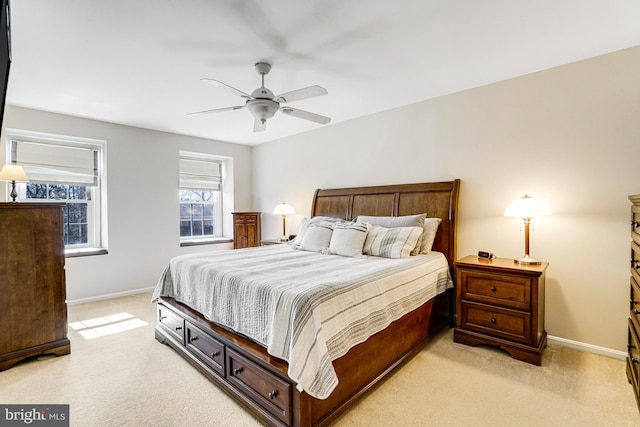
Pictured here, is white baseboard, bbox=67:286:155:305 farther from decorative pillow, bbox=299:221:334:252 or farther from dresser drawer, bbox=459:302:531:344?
dresser drawer, bbox=459:302:531:344

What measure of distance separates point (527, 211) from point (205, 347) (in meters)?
2.87

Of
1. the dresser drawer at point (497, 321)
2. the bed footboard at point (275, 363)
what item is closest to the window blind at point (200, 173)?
the bed footboard at point (275, 363)

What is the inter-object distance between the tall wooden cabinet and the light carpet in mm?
161

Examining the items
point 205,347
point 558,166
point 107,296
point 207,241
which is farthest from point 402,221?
point 107,296

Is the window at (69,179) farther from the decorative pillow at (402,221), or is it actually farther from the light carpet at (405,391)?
the decorative pillow at (402,221)

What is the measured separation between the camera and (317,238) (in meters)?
3.47

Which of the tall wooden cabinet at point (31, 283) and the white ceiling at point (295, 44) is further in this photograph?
the tall wooden cabinet at point (31, 283)

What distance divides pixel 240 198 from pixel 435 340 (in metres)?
4.28

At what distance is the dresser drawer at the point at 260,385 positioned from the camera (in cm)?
168

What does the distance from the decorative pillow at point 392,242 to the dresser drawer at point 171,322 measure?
1.86m

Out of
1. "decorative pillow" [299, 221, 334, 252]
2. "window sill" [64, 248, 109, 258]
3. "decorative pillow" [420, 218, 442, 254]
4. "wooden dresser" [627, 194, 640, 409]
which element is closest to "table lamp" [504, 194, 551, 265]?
"wooden dresser" [627, 194, 640, 409]

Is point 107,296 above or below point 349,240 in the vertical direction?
below

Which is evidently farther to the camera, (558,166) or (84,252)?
(84,252)

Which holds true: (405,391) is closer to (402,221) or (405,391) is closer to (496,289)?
(496,289)
